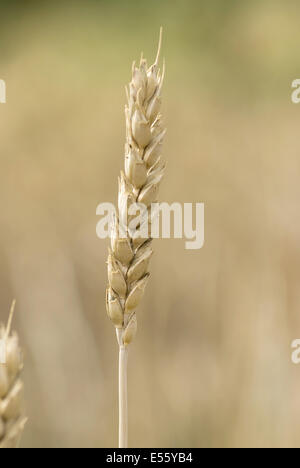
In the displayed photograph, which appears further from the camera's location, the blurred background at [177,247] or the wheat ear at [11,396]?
the blurred background at [177,247]

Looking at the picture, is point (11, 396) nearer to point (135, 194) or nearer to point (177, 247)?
point (135, 194)

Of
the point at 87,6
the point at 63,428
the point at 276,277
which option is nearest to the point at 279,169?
the point at 276,277

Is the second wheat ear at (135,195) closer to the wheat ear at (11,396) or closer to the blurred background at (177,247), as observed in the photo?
the wheat ear at (11,396)

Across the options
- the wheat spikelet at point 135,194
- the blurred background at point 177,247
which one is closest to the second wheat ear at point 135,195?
the wheat spikelet at point 135,194

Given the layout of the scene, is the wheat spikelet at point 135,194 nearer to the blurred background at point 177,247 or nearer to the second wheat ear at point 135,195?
the second wheat ear at point 135,195

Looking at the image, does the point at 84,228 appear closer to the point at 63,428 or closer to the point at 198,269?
the point at 198,269

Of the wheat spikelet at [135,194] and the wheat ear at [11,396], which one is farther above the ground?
the wheat spikelet at [135,194]

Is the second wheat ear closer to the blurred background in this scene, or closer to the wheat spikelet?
the wheat spikelet
